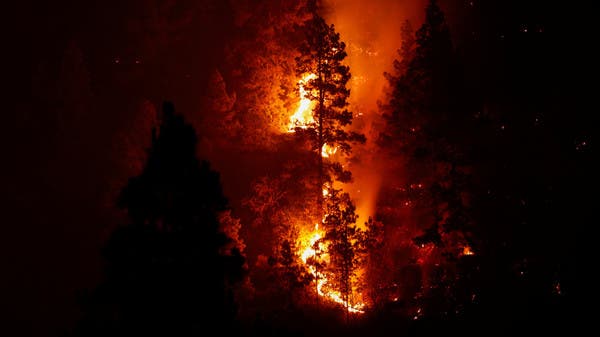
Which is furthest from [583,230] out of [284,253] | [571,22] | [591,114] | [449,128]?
[284,253]

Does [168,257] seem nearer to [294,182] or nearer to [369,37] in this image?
[294,182]

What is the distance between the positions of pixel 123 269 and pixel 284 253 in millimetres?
16968

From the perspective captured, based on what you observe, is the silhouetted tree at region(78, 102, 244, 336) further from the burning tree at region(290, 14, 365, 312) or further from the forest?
the burning tree at region(290, 14, 365, 312)

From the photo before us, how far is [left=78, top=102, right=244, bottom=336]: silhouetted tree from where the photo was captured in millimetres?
12461

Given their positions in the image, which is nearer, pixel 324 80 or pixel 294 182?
pixel 324 80

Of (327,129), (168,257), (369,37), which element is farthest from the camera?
(369,37)

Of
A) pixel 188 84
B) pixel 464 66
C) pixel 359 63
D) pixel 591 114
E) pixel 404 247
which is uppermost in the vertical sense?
pixel 359 63

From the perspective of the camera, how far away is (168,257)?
12.7 m

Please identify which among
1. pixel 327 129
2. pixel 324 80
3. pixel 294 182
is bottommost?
pixel 294 182

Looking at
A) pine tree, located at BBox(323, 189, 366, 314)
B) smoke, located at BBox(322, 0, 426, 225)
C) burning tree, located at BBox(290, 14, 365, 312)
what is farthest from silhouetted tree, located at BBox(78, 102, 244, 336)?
smoke, located at BBox(322, 0, 426, 225)

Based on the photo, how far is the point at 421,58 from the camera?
89.7 ft

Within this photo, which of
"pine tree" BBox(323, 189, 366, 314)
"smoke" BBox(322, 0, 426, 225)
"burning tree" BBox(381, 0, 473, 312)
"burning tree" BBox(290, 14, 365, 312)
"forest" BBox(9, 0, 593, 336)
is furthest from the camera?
"smoke" BBox(322, 0, 426, 225)

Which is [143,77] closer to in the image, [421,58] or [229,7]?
[229,7]

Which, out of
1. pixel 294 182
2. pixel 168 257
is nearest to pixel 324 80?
pixel 294 182
